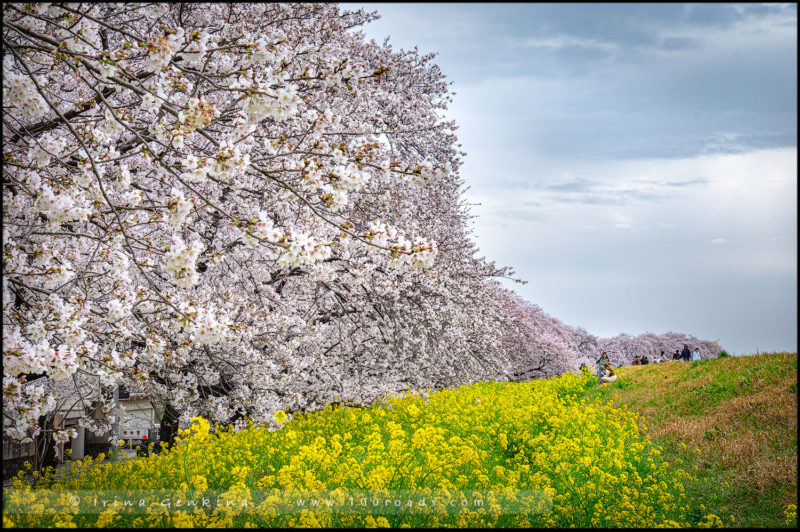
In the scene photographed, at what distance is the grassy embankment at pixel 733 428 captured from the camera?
6496 mm

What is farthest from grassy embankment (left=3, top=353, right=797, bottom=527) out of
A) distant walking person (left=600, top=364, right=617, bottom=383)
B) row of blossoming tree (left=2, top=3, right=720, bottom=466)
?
distant walking person (left=600, top=364, right=617, bottom=383)

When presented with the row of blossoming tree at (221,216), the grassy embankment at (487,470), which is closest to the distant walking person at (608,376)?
the row of blossoming tree at (221,216)

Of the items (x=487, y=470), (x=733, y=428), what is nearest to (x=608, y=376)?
(x=733, y=428)

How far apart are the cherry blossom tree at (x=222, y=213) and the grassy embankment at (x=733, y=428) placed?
14.6ft

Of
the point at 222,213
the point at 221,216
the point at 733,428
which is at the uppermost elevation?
the point at 221,216

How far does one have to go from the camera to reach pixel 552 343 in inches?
1203

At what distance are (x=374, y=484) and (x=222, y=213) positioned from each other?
2.78m

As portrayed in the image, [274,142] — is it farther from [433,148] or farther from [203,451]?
[433,148]

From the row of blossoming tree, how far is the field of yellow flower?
813 millimetres

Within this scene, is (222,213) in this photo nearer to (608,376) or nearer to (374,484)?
(374,484)

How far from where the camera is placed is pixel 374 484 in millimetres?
5047

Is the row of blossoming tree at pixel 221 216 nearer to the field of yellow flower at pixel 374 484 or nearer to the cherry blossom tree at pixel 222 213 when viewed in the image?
the cherry blossom tree at pixel 222 213

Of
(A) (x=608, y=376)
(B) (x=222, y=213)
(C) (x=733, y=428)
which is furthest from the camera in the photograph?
(A) (x=608, y=376)

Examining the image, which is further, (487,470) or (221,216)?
(221,216)
